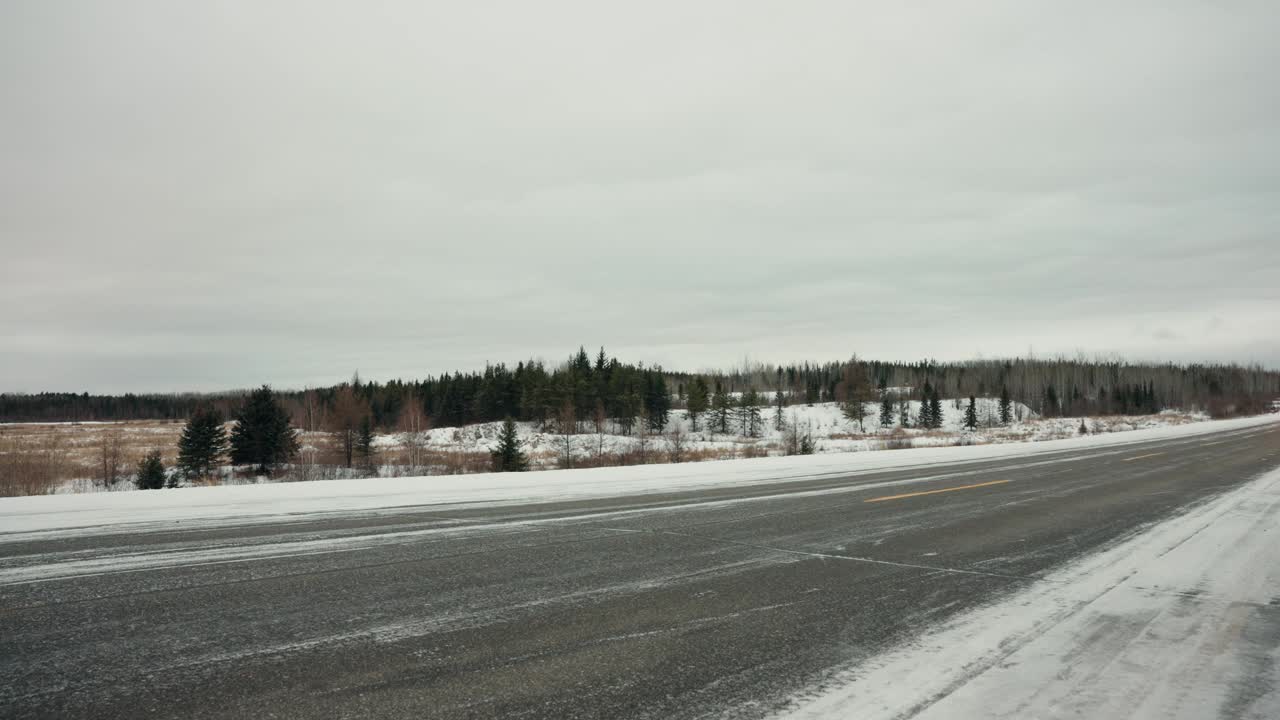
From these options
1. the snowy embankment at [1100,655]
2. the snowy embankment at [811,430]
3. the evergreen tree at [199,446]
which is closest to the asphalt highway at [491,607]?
the snowy embankment at [1100,655]

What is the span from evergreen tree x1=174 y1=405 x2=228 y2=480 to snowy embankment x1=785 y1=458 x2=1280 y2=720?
1804 inches

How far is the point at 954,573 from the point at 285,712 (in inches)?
218

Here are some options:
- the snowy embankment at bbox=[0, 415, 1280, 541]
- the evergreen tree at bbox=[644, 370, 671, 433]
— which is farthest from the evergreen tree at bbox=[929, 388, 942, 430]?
the snowy embankment at bbox=[0, 415, 1280, 541]

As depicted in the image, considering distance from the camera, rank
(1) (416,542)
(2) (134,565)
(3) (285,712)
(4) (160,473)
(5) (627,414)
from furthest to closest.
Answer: (5) (627,414) < (4) (160,473) < (1) (416,542) < (2) (134,565) < (3) (285,712)

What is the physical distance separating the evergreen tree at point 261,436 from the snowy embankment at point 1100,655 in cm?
4684

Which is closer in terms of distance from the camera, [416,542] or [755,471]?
[416,542]

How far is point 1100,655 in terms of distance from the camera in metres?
3.94

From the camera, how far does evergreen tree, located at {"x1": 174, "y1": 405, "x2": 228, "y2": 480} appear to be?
39.9 m

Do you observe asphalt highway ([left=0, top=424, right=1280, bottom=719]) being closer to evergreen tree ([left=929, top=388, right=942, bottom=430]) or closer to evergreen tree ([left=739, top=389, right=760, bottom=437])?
evergreen tree ([left=739, top=389, right=760, bottom=437])

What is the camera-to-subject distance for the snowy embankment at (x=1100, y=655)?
3.23m

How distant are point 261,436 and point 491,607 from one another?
4600 centimetres

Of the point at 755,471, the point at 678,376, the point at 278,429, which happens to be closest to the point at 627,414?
the point at 278,429

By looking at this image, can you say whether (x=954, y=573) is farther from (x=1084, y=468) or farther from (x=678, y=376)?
(x=678, y=376)

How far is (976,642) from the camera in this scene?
4.15 m
